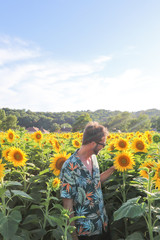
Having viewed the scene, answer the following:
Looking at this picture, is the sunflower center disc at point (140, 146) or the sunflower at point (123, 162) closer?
the sunflower at point (123, 162)

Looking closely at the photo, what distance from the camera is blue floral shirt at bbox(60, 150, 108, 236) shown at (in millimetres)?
3129

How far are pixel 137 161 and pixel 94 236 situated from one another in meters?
1.68

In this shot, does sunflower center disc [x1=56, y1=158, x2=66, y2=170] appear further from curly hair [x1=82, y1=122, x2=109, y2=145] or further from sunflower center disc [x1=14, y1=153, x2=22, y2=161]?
sunflower center disc [x1=14, y1=153, x2=22, y2=161]

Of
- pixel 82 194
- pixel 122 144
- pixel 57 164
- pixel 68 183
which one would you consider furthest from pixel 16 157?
pixel 122 144

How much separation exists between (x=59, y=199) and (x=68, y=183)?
2.61 ft

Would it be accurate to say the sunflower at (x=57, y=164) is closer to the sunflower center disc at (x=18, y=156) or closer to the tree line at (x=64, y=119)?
the sunflower center disc at (x=18, y=156)

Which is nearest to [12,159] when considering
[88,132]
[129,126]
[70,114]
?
[88,132]

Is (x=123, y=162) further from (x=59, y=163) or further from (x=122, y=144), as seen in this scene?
(x=59, y=163)

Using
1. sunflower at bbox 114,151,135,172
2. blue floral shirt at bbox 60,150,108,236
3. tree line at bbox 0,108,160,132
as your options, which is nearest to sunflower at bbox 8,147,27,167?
blue floral shirt at bbox 60,150,108,236

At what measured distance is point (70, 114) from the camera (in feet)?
318

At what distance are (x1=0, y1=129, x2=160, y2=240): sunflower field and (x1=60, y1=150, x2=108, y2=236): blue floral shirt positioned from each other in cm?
19

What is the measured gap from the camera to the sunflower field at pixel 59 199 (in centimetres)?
236

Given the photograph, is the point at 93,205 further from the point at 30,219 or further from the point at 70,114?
the point at 70,114

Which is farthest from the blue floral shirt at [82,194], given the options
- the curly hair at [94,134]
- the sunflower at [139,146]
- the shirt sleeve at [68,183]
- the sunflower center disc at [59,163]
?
the sunflower at [139,146]
